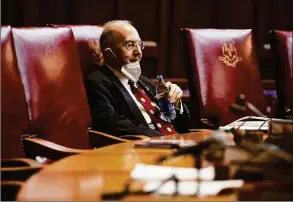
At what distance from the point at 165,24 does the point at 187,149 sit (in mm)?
3234

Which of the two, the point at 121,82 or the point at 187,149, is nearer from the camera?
the point at 187,149

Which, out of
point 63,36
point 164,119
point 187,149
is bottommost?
point 164,119

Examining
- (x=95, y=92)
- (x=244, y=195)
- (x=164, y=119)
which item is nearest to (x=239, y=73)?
(x=164, y=119)

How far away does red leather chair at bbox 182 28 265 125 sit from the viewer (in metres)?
3.11

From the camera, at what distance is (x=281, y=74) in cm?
339

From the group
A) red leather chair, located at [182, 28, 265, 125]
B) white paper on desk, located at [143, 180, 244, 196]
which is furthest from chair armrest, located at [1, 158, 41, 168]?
red leather chair, located at [182, 28, 265, 125]

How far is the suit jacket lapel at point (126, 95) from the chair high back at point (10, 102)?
2.33 ft

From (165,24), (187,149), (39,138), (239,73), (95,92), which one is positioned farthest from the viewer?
(165,24)

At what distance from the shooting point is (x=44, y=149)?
2.19 meters

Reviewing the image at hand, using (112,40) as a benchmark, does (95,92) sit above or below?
below

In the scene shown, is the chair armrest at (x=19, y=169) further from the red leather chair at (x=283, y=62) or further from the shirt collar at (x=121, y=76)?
the red leather chair at (x=283, y=62)

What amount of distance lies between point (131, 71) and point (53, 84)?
58cm

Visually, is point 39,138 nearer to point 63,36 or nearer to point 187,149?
point 63,36

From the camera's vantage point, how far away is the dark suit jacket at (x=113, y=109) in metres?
2.69
